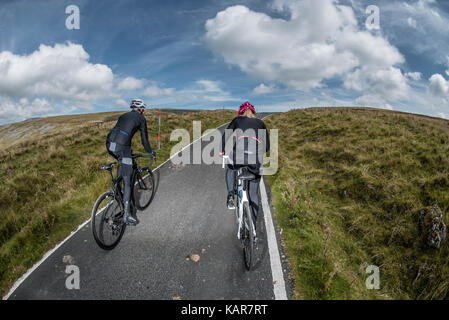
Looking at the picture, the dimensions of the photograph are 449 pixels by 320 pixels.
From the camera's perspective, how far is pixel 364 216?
573cm

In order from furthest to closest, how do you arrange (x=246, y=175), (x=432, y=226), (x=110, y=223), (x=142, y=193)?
(x=142, y=193), (x=432, y=226), (x=110, y=223), (x=246, y=175)

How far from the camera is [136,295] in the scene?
10.1ft

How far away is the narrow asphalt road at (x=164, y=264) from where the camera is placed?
3154 millimetres

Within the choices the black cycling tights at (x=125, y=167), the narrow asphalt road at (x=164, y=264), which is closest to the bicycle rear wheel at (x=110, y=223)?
the narrow asphalt road at (x=164, y=264)

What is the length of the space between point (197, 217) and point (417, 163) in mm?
8111

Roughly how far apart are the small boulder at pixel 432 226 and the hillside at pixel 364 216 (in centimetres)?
13

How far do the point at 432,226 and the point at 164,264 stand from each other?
5992 mm

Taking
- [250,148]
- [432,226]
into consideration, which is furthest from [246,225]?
[432,226]

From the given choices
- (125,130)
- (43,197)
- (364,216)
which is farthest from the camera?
(43,197)

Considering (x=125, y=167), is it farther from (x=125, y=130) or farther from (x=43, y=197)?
(x=43, y=197)

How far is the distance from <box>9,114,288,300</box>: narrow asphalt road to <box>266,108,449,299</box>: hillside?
917 millimetres

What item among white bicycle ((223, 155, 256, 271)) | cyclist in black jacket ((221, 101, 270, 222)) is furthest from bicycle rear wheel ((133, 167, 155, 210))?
white bicycle ((223, 155, 256, 271))

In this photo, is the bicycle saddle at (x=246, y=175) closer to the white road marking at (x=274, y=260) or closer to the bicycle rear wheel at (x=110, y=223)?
the white road marking at (x=274, y=260)
